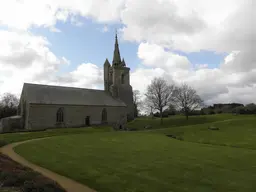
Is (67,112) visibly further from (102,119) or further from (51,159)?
(51,159)

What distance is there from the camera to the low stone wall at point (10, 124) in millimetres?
38344

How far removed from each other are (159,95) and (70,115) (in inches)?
952

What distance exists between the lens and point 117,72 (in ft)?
185

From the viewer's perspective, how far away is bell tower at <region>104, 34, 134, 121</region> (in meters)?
55.8

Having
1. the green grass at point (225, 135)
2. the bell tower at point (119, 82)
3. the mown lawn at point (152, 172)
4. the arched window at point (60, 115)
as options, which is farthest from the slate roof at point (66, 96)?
the mown lawn at point (152, 172)

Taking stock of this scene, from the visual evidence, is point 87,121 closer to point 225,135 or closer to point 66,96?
point 66,96

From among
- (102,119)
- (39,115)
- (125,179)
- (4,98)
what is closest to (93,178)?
(125,179)

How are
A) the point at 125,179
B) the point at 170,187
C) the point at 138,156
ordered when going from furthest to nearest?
the point at 138,156
the point at 125,179
the point at 170,187

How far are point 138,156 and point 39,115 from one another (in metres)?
29.8

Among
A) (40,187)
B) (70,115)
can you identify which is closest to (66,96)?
(70,115)

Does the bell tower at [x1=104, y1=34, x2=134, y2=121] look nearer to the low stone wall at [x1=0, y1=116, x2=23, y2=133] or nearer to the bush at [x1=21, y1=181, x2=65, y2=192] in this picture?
the low stone wall at [x1=0, y1=116, x2=23, y2=133]

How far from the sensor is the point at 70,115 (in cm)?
4369

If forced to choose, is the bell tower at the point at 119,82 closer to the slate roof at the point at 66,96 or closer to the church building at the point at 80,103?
the church building at the point at 80,103

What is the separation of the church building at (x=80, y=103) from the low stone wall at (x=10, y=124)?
0.95 m
